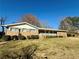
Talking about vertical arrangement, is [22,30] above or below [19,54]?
above

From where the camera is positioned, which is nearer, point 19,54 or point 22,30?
point 19,54

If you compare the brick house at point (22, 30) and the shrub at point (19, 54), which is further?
the brick house at point (22, 30)

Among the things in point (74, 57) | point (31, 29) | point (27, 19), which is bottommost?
point (74, 57)

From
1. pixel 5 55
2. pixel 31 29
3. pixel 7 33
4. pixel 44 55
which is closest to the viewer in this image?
pixel 5 55

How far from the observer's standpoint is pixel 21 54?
535 inches

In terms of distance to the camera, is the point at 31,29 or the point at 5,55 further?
the point at 31,29

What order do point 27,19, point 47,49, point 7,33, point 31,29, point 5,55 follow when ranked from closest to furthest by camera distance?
point 5,55 < point 47,49 < point 7,33 < point 31,29 < point 27,19

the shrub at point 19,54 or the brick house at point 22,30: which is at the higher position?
the brick house at point 22,30

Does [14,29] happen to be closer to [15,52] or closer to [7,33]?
[7,33]

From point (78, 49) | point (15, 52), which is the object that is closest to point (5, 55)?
point (15, 52)

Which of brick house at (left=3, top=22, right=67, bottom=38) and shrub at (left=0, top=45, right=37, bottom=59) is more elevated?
brick house at (left=3, top=22, right=67, bottom=38)

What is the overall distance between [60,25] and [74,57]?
45.4 m

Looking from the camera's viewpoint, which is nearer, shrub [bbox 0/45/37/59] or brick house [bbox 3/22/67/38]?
shrub [bbox 0/45/37/59]

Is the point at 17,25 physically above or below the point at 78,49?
above
